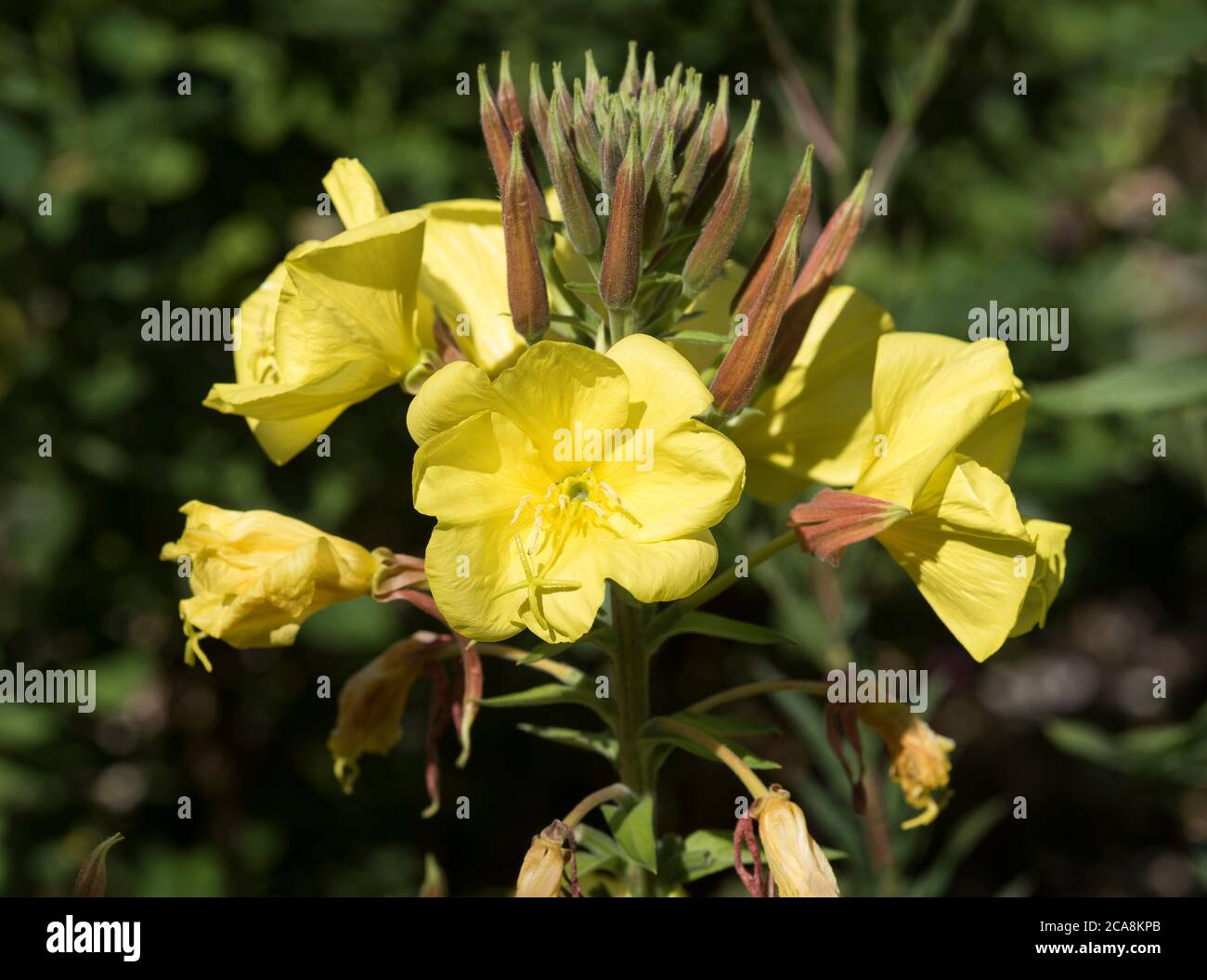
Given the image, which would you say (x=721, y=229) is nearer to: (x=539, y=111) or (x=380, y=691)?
(x=539, y=111)

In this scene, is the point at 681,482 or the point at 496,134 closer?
the point at 681,482

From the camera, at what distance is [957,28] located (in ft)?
9.35

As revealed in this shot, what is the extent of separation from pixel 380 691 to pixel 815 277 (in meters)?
0.86

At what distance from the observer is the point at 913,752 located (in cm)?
166

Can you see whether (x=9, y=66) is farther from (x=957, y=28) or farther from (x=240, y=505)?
(x=957, y=28)

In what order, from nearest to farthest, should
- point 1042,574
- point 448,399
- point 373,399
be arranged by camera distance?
point 448,399, point 1042,574, point 373,399

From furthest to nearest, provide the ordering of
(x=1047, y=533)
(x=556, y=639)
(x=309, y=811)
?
(x=309, y=811), (x=1047, y=533), (x=556, y=639)

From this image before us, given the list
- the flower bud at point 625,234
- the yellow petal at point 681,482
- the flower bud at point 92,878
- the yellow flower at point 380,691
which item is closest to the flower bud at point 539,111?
the flower bud at point 625,234

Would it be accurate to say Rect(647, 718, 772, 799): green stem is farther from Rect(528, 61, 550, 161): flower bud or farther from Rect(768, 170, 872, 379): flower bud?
Rect(528, 61, 550, 161): flower bud

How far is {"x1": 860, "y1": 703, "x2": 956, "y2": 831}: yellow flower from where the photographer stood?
1646 millimetres

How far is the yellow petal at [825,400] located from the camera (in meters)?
1.71

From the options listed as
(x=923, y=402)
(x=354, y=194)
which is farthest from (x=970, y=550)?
(x=354, y=194)
